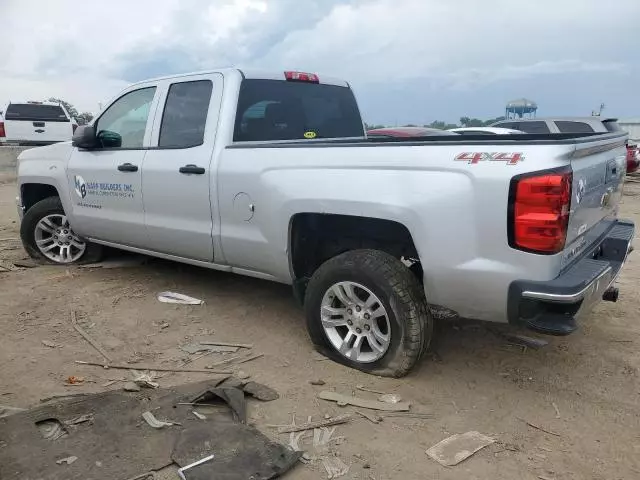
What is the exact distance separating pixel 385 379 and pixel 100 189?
320 cm

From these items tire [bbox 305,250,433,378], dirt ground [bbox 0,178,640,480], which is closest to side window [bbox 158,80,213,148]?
dirt ground [bbox 0,178,640,480]

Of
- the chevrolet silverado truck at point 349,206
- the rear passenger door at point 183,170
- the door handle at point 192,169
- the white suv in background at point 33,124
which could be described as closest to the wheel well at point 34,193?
the chevrolet silverado truck at point 349,206

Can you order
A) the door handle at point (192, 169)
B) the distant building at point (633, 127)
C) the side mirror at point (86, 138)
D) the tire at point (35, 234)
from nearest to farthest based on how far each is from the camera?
the door handle at point (192, 169)
the side mirror at point (86, 138)
the tire at point (35, 234)
the distant building at point (633, 127)

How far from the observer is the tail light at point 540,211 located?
279 centimetres

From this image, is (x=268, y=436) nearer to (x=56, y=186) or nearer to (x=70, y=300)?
(x=70, y=300)

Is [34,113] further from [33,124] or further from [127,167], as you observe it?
[127,167]

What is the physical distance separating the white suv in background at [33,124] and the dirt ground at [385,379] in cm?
1235

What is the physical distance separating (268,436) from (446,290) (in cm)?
124

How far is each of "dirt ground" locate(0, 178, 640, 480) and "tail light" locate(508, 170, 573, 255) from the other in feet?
3.35

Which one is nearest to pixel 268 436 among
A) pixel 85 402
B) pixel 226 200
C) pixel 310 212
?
pixel 85 402

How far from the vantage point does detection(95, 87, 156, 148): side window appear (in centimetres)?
497

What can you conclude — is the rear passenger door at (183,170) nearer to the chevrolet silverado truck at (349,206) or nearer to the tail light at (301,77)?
the chevrolet silverado truck at (349,206)

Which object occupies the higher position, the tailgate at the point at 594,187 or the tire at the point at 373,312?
the tailgate at the point at 594,187

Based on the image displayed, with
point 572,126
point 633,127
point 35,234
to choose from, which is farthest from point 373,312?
point 633,127
